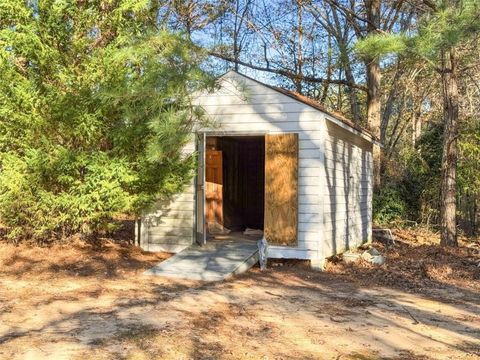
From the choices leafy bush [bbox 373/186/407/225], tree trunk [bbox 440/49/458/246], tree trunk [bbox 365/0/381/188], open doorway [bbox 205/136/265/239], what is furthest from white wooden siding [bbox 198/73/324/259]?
tree trunk [bbox 365/0/381/188]

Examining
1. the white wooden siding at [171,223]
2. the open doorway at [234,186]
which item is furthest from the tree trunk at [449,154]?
the white wooden siding at [171,223]

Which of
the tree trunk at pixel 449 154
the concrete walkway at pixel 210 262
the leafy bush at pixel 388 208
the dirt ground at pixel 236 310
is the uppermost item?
the tree trunk at pixel 449 154

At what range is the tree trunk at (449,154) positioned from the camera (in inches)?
416

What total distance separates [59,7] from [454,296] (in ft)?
25.1

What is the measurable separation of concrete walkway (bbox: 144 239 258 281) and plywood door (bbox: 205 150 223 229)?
75.8 inches

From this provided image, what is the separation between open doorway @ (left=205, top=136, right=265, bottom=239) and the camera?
11.5 m

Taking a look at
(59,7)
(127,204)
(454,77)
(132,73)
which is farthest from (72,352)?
(454,77)

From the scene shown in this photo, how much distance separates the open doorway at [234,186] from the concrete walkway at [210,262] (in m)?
1.42

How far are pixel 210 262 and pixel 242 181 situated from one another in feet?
17.3

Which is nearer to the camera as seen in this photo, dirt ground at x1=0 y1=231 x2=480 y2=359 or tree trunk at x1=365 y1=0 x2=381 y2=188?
dirt ground at x1=0 y1=231 x2=480 y2=359

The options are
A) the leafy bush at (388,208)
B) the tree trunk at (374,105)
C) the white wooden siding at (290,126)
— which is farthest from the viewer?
the tree trunk at (374,105)

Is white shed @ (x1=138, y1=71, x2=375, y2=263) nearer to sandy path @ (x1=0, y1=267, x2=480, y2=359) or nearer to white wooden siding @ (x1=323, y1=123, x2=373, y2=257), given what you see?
white wooden siding @ (x1=323, y1=123, x2=373, y2=257)

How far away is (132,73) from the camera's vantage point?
887 cm

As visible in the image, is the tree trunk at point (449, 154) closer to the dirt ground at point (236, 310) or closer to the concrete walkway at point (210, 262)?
the dirt ground at point (236, 310)
